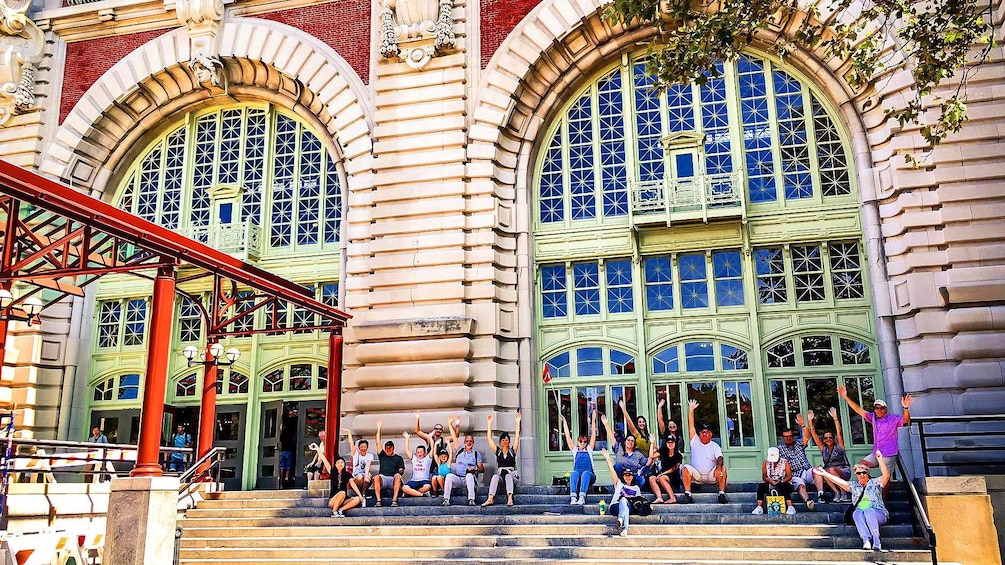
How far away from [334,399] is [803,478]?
9.42 metres

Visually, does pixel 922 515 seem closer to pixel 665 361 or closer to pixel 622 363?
pixel 665 361

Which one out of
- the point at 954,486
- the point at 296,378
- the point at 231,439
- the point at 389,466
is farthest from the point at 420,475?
the point at 954,486

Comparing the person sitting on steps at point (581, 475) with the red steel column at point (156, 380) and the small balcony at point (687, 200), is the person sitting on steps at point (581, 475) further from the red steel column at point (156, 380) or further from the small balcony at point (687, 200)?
the red steel column at point (156, 380)

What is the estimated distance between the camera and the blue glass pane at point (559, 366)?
18.7 metres

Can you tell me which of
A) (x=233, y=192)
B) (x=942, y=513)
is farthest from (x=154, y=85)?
(x=942, y=513)

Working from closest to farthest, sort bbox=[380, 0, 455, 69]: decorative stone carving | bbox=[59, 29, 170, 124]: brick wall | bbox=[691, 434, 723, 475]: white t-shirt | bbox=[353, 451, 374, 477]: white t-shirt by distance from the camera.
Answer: bbox=[691, 434, 723, 475]: white t-shirt
bbox=[353, 451, 374, 477]: white t-shirt
bbox=[380, 0, 455, 69]: decorative stone carving
bbox=[59, 29, 170, 124]: brick wall

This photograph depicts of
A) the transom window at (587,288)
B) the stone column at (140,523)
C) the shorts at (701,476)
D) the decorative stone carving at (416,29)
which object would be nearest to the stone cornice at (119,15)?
the decorative stone carving at (416,29)

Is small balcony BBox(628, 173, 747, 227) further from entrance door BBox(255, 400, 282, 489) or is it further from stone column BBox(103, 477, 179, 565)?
stone column BBox(103, 477, 179, 565)

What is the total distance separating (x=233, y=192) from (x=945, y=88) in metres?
16.6

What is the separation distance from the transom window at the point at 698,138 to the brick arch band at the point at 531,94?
0.40 metres

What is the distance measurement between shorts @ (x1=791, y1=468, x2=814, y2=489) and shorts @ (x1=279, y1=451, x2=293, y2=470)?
38.2 ft

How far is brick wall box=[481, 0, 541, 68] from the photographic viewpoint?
19734 mm

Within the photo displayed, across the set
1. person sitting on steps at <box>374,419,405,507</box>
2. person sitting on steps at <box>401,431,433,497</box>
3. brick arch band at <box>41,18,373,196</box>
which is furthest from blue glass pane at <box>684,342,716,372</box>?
brick arch band at <box>41,18,373,196</box>

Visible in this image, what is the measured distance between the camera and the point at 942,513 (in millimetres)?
11359
